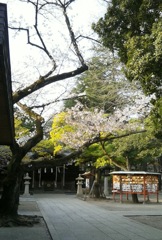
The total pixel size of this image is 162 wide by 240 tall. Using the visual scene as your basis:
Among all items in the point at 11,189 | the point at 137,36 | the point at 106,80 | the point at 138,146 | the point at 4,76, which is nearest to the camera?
the point at 4,76

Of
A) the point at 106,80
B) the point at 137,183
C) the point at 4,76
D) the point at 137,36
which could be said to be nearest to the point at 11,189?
the point at 137,36

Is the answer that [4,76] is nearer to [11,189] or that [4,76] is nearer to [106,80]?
[11,189]

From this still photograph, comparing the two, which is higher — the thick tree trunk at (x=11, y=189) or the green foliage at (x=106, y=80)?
the green foliage at (x=106, y=80)

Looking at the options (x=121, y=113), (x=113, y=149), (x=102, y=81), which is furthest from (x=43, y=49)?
(x=113, y=149)

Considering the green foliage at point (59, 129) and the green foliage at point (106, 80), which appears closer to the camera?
the green foliage at point (106, 80)

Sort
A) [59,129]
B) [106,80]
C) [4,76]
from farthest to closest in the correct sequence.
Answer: [59,129] < [106,80] < [4,76]

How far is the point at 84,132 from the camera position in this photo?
20.5 meters

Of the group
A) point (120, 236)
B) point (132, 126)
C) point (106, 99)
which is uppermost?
point (106, 99)

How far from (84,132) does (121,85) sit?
4.68 metres

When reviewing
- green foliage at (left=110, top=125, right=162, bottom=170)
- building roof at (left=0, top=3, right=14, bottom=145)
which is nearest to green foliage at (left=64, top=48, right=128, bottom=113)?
green foliage at (left=110, top=125, right=162, bottom=170)

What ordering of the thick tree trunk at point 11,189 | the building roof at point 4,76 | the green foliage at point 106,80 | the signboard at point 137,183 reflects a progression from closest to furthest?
the building roof at point 4,76 < the thick tree trunk at point 11,189 < the green foliage at point 106,80 < the signboard at point 137,183

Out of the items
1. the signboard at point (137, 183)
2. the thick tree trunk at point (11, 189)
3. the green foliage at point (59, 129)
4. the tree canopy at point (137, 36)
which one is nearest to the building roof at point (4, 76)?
the thick tree trunk at point (11, 189)

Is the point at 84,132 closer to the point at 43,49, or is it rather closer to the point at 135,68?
the point at 43,49

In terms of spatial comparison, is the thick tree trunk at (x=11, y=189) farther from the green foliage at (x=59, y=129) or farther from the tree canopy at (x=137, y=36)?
the green foliage at (x=59, y=129)
